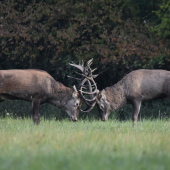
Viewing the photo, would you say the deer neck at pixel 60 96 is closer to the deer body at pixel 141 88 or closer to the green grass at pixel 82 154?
the deer body at pixel 141 88

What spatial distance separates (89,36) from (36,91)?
6089 millimetres

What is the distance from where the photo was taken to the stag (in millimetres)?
10352

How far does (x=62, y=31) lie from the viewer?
51.3 feet

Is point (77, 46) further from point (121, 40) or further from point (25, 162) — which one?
point (25, 162)

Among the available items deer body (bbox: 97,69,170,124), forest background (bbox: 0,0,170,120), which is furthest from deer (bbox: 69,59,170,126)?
forest background (bbox: 0,0,170,120)

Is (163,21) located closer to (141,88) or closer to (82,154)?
(141,88)

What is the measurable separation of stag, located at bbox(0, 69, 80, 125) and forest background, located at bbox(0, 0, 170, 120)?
13.2ft

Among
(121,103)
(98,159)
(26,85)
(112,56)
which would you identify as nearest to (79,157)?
(98,159)

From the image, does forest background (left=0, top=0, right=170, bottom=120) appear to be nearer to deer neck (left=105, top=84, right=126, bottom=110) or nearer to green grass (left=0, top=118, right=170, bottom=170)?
deer neck (left=105, top=84, right=126, bottom=110)

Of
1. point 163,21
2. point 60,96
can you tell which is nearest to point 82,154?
point 60,96

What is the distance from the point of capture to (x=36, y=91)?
34.8ft

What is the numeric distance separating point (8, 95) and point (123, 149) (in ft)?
19.0

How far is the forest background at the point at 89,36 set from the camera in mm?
14789

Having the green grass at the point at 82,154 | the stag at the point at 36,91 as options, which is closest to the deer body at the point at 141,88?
the stag at the point at 36,91
